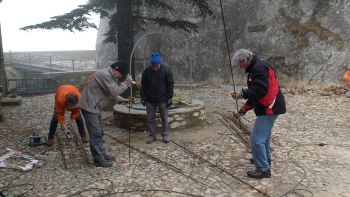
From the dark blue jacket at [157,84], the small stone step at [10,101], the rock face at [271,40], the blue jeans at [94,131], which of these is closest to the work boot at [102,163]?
the blue jeans at [94,131]

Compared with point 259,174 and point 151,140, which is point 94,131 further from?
point 259,174

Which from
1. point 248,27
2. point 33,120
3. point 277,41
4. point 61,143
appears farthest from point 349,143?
point 248,27

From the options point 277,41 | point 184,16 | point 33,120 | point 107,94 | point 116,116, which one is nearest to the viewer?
point 107,94

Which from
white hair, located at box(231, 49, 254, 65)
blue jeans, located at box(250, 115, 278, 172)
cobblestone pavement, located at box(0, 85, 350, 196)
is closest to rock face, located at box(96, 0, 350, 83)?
cobblestone pavement, located at box(0, 85, 350, 196)

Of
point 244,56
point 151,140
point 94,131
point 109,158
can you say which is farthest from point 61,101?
point 244,56

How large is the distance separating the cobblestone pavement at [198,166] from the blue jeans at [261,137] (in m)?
0.29

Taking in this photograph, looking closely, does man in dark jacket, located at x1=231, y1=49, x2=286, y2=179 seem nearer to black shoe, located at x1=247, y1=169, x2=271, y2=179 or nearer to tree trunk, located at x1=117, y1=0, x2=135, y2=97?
black shoe, located at x1=247, y1=169, x2=271, y2=179

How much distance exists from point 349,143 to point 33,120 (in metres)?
8.54

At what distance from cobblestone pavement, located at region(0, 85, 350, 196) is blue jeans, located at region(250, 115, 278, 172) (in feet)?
0.96

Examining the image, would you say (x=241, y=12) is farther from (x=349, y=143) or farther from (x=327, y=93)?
(x=349, y=143)

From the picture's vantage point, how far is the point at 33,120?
33.7ft

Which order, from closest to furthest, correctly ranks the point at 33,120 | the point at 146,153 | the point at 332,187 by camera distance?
1. the point at 332,187
2. the point at 146,153
3. the point at 33,120

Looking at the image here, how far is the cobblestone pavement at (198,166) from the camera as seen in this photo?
200 inches

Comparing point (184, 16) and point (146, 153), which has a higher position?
point (184, 16)
